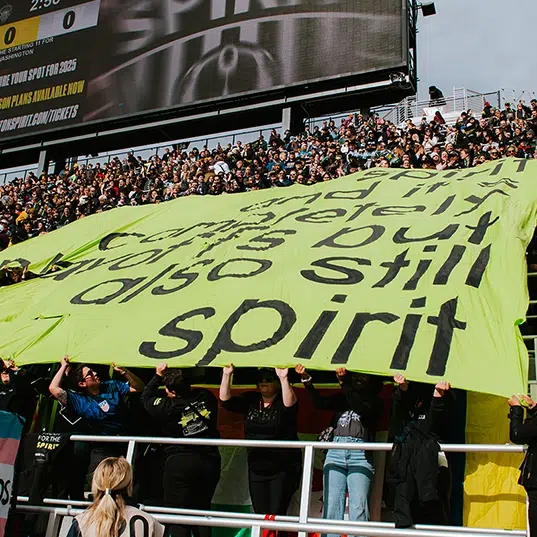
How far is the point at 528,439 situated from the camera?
13.9 feet

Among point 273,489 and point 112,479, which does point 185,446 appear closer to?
point 273,489

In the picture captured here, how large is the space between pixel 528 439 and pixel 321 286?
6.94 ft

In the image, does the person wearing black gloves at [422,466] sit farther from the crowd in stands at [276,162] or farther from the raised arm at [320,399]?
the crowd in stands at [276,162]

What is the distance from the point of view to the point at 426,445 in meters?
4.55

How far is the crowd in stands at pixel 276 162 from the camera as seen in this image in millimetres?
11989

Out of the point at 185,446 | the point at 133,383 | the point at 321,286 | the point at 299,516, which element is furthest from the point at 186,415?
the point at 321,286

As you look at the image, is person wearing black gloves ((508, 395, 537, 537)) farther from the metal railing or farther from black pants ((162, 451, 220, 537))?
the metal railing

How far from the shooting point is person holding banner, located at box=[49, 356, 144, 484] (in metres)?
5.84

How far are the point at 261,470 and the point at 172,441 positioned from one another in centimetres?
70

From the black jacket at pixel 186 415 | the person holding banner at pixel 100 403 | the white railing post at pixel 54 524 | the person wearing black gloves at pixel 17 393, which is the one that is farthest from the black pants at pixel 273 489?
the person wearing black gloves at pixel 17 393

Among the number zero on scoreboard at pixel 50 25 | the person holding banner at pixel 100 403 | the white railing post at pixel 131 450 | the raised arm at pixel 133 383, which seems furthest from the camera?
the number zero on scoreboard at pixel 50 25

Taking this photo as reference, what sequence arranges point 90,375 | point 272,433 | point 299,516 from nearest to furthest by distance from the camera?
point 299,516 < point 272,433 < point 90,375

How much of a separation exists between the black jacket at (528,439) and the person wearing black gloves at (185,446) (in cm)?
226

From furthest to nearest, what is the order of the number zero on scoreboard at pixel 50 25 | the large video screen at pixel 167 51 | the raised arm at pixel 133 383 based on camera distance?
the number zero on scoreboard at pixel 50 25
the large video screen at pixel 167 51
the raised arm at pixel 133 383
